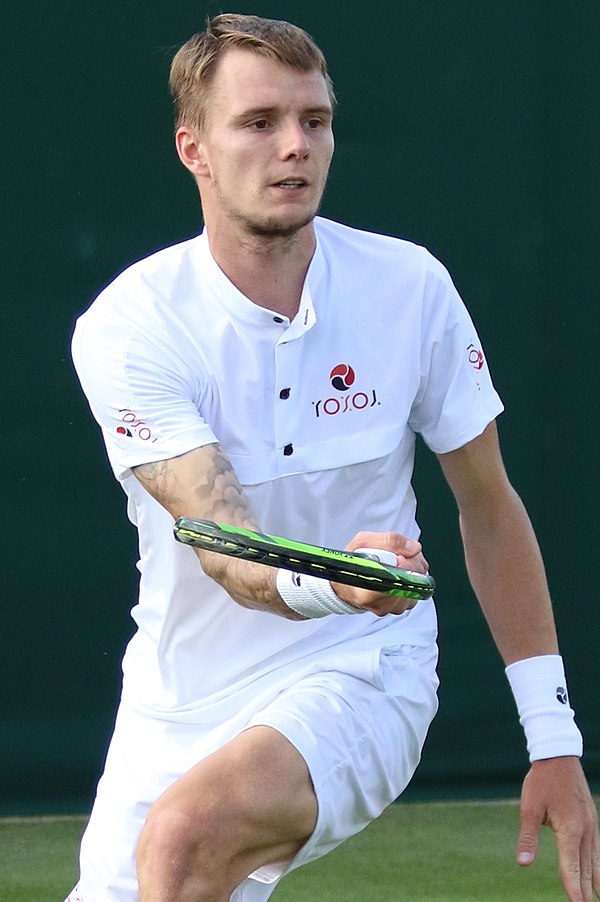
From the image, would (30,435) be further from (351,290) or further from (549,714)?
(549,714)

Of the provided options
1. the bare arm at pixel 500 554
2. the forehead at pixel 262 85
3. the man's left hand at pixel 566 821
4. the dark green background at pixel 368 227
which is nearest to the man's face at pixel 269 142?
the forehead at pixel 262 85

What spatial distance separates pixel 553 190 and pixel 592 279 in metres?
0.25

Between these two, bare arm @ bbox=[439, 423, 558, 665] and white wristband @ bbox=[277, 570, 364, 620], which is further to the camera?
bare arm @ bbox=[439, 423, 558, 665]

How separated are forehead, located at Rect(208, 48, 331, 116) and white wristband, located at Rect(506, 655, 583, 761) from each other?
3.10 feet

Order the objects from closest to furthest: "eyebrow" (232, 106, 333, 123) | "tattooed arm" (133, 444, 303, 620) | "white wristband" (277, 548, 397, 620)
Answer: "white wristband" (277, 548, 397, 620)
"tattooed arm" (133, 444, 303, 620)
"eyebrow" (232, 106, 333, 123)

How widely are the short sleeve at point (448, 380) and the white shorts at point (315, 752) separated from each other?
36 centimetres

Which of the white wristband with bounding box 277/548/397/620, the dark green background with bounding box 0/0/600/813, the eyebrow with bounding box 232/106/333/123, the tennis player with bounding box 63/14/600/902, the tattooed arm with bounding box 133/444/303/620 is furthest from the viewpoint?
the dark green background with bounding box 0/0/600/813

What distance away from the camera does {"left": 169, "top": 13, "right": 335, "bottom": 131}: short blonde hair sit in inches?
102

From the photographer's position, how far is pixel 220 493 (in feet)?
7.64

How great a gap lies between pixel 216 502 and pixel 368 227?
1968 mm

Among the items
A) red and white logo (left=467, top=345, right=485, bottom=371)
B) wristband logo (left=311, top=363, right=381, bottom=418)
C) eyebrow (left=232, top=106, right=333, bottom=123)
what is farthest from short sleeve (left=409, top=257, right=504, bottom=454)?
eyebrow (left=232, top=106, right=333, bottom=123)

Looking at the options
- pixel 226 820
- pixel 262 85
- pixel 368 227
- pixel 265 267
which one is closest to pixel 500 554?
pixel 265 267

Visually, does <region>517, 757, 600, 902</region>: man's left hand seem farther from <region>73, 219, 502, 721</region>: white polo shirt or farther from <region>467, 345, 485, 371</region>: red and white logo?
<region>467, 345, 485, 371</region>: red and white logo

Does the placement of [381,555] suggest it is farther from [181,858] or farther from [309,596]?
[181,858]
